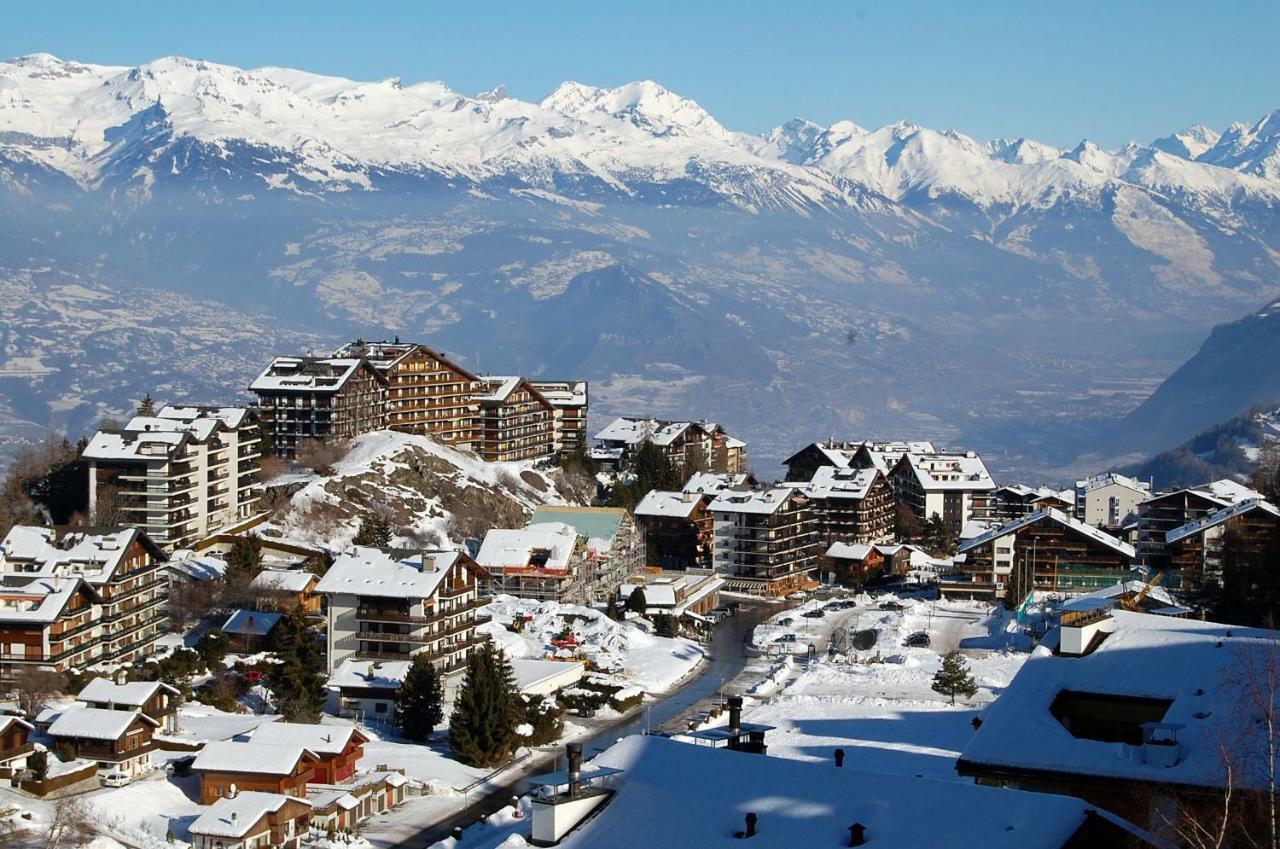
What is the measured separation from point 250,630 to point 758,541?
28165mm

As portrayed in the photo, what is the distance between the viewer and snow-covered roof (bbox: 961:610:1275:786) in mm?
18906

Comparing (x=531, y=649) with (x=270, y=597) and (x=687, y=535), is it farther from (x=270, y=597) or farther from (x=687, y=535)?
(x=687, y=535)

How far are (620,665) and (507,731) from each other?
12658mm

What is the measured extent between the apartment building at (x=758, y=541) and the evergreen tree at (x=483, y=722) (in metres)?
32.5

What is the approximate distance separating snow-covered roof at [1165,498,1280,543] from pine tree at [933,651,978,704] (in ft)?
74.5

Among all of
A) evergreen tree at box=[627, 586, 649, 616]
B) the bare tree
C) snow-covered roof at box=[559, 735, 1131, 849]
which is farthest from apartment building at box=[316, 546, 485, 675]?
snow-covered roof at box=[559, 735, 1131, 849]

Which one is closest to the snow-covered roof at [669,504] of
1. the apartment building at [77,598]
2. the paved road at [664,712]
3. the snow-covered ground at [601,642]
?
the paved road at [664,712]

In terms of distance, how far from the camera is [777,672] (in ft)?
179

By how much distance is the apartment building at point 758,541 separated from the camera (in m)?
74.0

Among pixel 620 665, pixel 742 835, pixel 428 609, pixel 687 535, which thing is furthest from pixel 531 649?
pixel 742 835

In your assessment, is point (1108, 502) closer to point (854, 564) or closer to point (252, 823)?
point (854, 564)

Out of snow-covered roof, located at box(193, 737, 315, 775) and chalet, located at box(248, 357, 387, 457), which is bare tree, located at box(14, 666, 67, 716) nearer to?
snow-covered roof, located at box(193, 737, 315, 775)

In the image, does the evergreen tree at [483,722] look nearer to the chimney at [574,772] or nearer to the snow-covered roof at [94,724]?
the snow-covered roof at [94,724]

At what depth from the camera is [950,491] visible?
300 ft
